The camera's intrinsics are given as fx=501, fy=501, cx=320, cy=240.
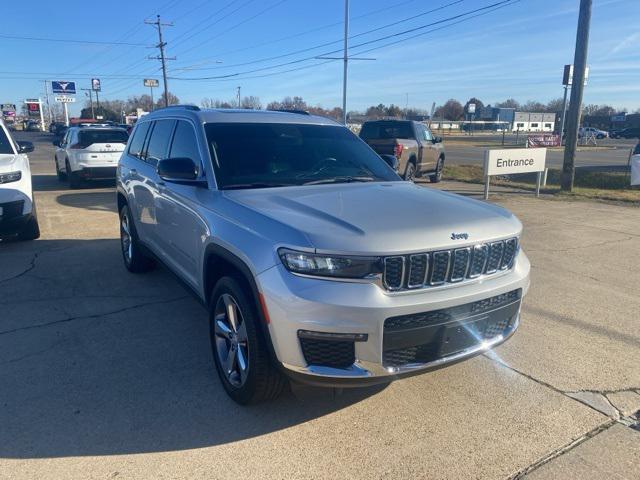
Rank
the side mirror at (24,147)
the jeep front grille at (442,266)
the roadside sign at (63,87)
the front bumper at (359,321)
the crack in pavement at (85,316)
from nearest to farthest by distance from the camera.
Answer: the front bumper at (359,321) < the jeep front grille at (442,266) < the crack in pavement at (85,316) < the side mirror at (24,147) < the roadside sign at (63,87)

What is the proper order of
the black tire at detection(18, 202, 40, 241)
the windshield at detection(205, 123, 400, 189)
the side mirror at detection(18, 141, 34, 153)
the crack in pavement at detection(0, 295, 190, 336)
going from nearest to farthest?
the windshield at detection(205, 123, 400, 189) < the crack in pavement at detection(0, 295, 190, 336) < the black tire at detection(18, 202, 40, 241) < the side mirror at detection(18, 141, 34, 153)

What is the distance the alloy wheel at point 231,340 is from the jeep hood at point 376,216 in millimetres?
671

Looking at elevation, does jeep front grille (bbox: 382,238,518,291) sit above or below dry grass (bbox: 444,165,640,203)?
above

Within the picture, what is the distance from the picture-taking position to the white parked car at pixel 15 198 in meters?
6.86

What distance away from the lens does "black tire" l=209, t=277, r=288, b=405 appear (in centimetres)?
294

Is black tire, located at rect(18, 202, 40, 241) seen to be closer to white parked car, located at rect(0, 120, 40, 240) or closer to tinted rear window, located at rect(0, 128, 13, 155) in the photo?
white parked car, located at rect(0, 120, 40, 240)

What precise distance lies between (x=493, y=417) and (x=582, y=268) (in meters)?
4.18

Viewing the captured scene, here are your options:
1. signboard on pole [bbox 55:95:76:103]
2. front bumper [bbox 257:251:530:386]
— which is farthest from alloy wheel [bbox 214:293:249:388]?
signboard on pole [bbox 55:95:76:103]

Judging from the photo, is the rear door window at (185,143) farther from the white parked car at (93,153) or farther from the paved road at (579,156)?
the paved road at (579,156)

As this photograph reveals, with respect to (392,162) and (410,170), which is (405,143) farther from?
(392,162)

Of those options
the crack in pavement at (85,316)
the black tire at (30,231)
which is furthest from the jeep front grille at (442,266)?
the black tire at (30,231)

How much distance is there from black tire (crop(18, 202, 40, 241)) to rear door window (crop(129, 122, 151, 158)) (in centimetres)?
261

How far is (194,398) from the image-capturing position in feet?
11.0

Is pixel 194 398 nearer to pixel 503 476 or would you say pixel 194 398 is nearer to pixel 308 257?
pixel 308 257
